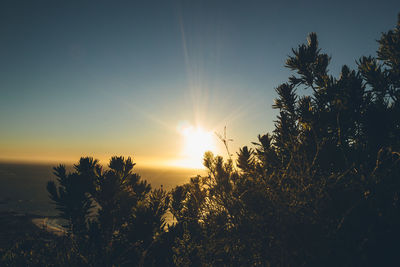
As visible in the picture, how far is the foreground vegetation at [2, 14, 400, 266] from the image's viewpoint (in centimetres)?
223

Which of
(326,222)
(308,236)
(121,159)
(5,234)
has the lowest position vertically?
(5,234)

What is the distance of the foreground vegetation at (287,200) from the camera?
2.23 m

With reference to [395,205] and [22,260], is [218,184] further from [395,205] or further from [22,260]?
[22,260]

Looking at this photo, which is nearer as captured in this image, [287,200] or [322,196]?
[322,196]

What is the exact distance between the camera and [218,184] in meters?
3.25

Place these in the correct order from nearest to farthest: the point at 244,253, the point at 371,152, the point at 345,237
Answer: the point at 345,237 < the point at 244,253 < the point at 371,152

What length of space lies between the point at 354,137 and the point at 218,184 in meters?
3.96

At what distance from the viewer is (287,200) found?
268 cm

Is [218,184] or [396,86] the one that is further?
[396,86]

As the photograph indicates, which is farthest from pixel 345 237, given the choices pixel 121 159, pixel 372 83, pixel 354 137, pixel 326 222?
pixel 372 83

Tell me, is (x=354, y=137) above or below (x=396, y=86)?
below

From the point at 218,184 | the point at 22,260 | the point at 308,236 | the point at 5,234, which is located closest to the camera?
the point at 308,236

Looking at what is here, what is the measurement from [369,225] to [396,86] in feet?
16.8

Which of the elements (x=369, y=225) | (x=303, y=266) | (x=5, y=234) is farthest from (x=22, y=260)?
(x=5, y=234)
